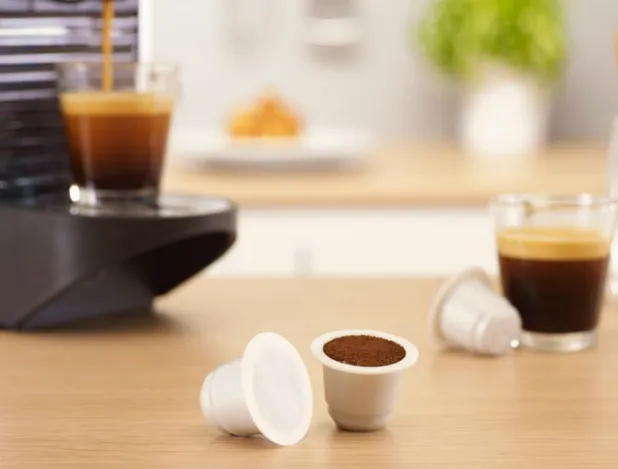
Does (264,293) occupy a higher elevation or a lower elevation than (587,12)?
lower

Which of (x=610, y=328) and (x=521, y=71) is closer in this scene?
(x=610, y=328)

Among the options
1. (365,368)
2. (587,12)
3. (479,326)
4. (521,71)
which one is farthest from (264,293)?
(587,12)

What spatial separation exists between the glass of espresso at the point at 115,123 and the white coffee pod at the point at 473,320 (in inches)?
11.9

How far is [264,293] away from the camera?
118 cm

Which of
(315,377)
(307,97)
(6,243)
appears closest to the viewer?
(315,377)

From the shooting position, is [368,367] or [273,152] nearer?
[368,367]

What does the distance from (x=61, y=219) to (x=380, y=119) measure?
6.19 ft

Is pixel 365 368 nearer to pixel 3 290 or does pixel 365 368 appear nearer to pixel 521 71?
pixel 3 290

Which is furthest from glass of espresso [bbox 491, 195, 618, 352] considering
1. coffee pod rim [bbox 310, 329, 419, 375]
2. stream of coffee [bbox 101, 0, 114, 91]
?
stream of coffee [bbox 101, 0, 114, 91]

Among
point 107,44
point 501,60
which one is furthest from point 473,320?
point 501,60

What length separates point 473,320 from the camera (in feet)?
3.00

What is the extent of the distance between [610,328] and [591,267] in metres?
0.11

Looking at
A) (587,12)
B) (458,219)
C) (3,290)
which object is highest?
(587,12)

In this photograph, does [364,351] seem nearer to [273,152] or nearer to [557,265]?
[557,265]
